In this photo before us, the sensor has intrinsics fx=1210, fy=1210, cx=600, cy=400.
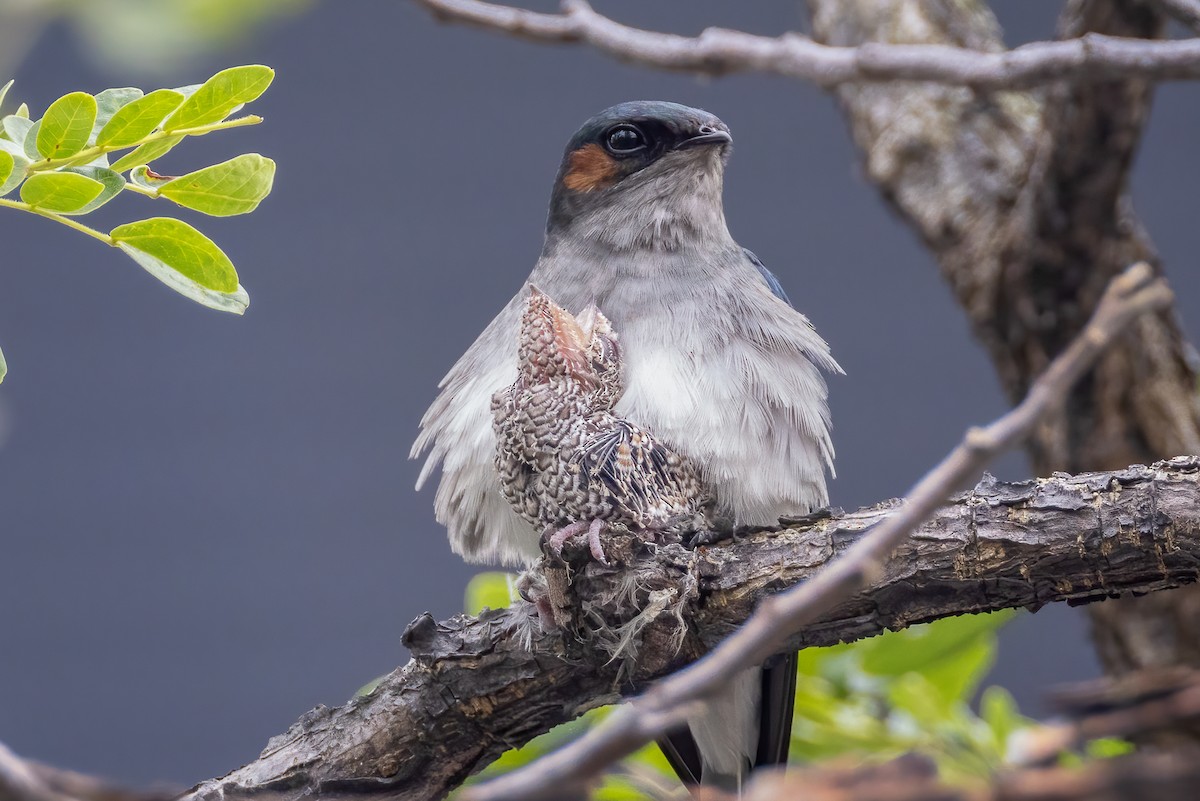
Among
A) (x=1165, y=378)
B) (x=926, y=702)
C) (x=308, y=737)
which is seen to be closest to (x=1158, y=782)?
(x=308, y=737)

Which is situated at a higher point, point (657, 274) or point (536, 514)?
point (657, 274)

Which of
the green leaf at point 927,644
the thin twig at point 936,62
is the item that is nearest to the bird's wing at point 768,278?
the green leaf at point 927,644

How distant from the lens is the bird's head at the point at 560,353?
1896mm

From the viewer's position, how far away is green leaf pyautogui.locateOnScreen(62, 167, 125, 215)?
130 cm

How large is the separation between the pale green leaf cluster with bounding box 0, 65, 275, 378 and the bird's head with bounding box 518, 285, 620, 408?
58cm

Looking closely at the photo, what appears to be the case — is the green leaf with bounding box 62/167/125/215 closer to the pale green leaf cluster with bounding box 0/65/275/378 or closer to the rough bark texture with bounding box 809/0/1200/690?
the pale green leaf cluster with bounding box 0/65/275/378

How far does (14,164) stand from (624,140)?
163cm

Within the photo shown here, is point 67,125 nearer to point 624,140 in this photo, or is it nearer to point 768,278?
point 624,140

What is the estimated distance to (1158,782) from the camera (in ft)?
1.91

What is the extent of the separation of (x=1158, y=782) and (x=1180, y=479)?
4.03 feet

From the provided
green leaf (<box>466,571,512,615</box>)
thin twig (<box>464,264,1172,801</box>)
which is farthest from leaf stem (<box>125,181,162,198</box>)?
green leaf (<box>466,571,512,615</box>)

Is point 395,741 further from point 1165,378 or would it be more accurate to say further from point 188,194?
point 1165,378

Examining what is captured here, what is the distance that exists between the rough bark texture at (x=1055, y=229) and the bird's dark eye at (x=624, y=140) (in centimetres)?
85

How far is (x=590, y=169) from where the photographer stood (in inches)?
109
